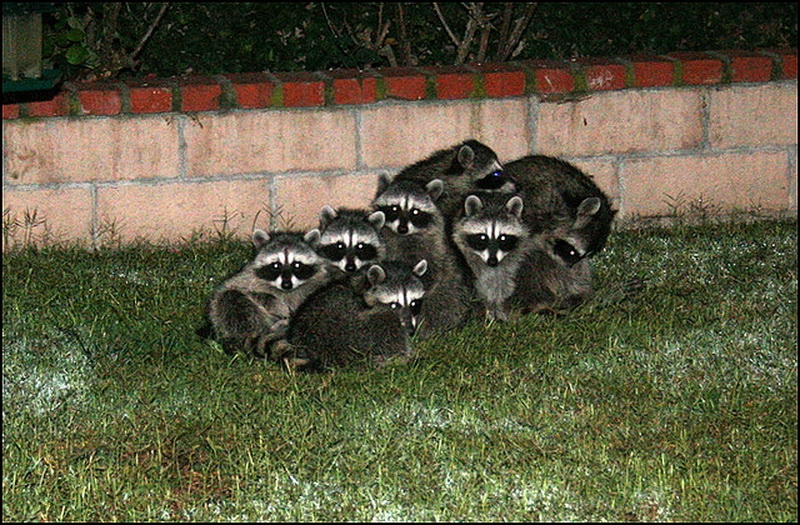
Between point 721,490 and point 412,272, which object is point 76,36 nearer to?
point 412,272

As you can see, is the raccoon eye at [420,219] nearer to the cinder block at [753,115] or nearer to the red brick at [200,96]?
the red brick at [200,96]

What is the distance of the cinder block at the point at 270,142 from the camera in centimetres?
815

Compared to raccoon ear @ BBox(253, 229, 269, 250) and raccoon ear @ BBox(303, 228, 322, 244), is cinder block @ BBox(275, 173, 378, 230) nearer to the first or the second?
raccoon ear @ BBox(253, 229, 269, 250)

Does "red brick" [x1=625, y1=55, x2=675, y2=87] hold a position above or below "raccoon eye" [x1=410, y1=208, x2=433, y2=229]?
above

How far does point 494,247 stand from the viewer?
6.91 meters

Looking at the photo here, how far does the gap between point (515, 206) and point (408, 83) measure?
1.56 meters

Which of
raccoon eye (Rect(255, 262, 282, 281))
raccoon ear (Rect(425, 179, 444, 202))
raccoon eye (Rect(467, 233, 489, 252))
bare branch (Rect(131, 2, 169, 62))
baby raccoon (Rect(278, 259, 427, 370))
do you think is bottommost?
baby raccoon (Rect(278, 259, 427, 370))

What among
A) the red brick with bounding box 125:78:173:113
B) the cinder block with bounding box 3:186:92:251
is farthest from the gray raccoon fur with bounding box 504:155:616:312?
the cinder block with bounding box 3:186:92:251

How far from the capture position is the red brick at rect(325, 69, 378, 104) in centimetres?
823

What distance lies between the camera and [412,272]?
642 centimetres

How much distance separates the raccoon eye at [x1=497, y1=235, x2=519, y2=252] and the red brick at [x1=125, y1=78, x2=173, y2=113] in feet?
7.54

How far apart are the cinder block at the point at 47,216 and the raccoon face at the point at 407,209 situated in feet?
6.54

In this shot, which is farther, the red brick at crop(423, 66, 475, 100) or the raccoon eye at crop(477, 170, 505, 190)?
the red brick at crop(423, 66, 475, 100)

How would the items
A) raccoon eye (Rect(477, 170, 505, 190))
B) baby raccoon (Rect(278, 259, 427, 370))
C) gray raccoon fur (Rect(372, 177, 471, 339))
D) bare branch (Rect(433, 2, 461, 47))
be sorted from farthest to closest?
bare branch (Rect(433, 2, 461, 47)) < raccoon eye (Rect(477, 170, 505, 190)) < gray raccoon fur (Rect(372, 177, 471, 339)) < baby raccoon (Rect(278, 259, 427, 370))
